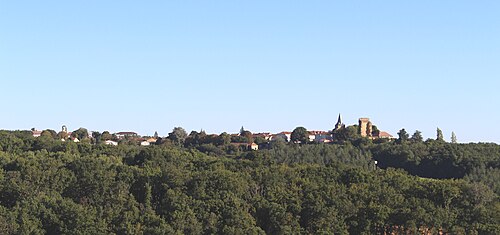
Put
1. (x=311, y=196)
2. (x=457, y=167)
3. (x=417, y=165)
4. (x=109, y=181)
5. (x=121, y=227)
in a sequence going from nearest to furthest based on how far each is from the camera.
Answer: (x=121, y=227)
(x=311, y=196)
(x=109, y=181)
(x=457, y=167)
(x=417, y=165)

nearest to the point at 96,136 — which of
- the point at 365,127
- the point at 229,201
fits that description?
the point at 365,127

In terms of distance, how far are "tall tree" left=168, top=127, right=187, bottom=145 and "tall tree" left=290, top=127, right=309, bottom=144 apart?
2091 centimetres

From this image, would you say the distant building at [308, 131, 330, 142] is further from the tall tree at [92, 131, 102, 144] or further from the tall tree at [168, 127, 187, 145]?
the tall tree at [92, 131, 102, 144]

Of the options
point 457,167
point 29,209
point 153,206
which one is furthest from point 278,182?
point 457,167

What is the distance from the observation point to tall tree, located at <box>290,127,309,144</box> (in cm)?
14725

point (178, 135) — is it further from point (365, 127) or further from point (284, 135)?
point (365, 127)

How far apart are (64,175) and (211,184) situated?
37.3ft

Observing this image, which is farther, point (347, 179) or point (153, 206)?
point (347, 179)

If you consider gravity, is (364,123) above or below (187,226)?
above

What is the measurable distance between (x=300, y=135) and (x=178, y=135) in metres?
23.2

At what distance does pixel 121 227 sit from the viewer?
142 feet

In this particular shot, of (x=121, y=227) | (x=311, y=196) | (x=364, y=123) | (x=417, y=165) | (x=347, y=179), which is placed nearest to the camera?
(x=121, y=227)

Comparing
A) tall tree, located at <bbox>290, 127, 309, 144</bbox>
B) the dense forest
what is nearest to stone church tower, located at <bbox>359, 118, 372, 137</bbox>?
tall tree, located at <bbox>290, 127, 309, 144</bbox>

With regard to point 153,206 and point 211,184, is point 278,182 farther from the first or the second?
point 153,206
